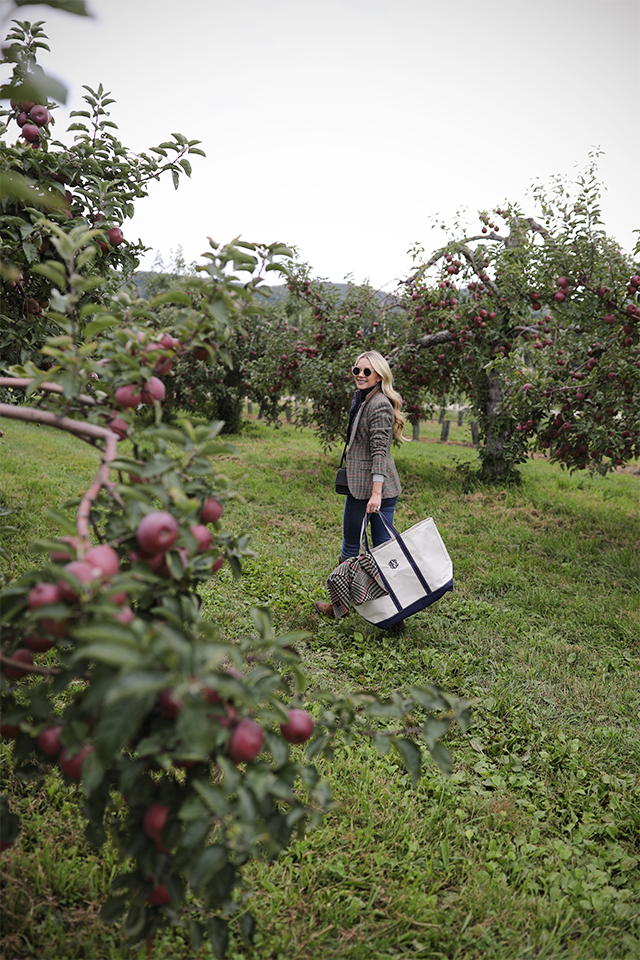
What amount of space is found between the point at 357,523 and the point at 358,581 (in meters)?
0.72

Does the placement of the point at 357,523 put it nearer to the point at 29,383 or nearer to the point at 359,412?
the point at 359,412

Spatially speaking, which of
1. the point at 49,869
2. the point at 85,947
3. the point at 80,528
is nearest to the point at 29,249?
the point at 80,528

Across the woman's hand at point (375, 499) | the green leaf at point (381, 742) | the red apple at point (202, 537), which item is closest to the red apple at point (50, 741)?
the red apple at point (202, 537)

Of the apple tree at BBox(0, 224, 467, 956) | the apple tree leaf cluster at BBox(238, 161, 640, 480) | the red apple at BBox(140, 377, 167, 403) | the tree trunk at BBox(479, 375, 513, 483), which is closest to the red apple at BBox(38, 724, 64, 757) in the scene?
the apple tree at BBox(0, 224, 467, 956)

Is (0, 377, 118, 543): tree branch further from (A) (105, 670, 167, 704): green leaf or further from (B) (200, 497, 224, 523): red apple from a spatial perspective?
(A) (105, 670, 167, 704): green leaf

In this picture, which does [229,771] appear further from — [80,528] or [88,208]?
[88,208]

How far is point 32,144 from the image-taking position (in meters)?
2.66

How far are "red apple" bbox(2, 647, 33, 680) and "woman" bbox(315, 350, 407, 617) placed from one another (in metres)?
2.87

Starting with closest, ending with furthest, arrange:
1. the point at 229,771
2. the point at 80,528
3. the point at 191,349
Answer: the point at 229,771 → the point at 80,528 → the point at 191,349

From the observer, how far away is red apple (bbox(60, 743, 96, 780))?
1022 millimetres

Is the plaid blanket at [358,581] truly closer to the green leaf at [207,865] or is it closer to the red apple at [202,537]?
the red apple at [202,537]

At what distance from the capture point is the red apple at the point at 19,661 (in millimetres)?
1103

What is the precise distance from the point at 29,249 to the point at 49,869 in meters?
2.19

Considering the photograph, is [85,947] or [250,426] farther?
[250,426]
